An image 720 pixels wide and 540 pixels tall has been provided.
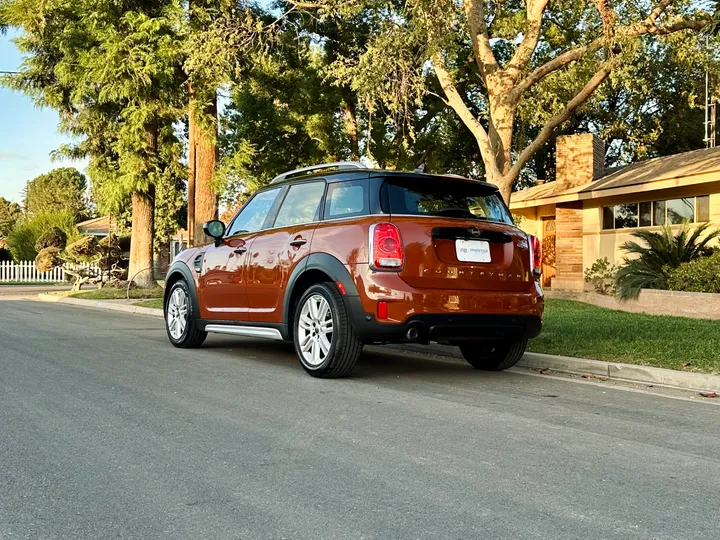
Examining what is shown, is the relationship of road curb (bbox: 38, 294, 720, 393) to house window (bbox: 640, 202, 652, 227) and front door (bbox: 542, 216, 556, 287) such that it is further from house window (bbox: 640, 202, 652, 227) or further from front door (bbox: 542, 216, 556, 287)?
front door (bbox: 542, 216, 556, 287)

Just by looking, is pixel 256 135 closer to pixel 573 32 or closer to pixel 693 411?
pixel 573 32

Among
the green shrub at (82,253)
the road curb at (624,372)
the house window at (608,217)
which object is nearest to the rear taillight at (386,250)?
the road curb at (624,372)

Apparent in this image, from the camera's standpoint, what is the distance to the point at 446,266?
6891 mm

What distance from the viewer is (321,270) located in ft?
23.6

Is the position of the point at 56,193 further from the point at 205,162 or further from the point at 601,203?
the point at 601,203

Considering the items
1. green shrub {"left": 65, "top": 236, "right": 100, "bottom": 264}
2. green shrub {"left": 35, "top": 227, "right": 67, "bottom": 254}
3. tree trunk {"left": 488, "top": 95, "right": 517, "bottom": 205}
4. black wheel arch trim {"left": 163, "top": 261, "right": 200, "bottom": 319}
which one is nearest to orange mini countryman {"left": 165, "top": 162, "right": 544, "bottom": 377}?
black wheel arch trim {"left": 163, "top": 261, "right": 200, "bottom": 319}

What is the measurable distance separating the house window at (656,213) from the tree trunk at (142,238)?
13.8m

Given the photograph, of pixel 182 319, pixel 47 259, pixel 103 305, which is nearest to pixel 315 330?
pixel 182 319

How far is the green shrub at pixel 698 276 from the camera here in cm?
1445

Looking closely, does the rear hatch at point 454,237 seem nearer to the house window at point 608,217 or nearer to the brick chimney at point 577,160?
the house window at point 608,217

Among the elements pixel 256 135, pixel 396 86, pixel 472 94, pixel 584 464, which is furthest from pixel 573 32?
pixel 584 464

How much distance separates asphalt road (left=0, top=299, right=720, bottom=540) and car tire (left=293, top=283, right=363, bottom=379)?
0.17 meters

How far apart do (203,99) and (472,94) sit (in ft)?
43.8

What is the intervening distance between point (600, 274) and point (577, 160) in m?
4.37
